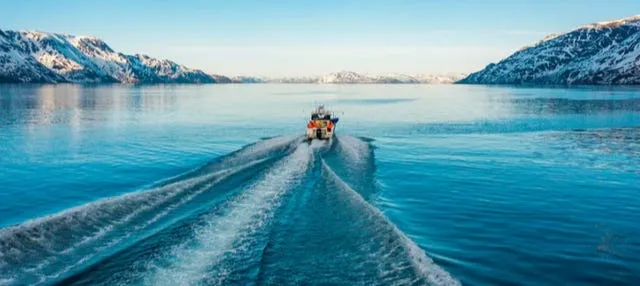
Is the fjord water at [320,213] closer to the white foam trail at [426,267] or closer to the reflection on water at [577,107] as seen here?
the white foam trail at [426,267]

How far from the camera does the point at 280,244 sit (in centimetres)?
1938

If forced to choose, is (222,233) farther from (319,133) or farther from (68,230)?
(319,133)

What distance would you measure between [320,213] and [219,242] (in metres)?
6.41

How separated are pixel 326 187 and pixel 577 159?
26.8 meters

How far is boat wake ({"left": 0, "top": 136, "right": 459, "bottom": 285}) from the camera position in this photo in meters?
15.9

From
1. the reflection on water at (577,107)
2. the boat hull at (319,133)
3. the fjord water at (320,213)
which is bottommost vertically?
the fjord water at (320,213)

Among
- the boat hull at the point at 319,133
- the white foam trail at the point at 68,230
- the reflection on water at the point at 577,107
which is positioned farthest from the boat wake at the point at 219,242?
the reflection on water at the point at 577,107

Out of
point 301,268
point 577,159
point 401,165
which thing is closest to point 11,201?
point 301,268

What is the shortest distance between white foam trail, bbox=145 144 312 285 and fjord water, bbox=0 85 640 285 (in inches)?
3.2

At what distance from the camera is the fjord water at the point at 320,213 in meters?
16.9

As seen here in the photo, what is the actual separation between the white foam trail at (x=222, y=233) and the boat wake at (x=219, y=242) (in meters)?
0.04

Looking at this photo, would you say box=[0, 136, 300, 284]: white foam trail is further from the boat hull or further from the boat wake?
the boat hull

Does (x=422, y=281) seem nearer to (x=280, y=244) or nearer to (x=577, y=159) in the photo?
(x=280, y=244)

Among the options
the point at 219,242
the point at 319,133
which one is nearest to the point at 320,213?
the point at 219,242
